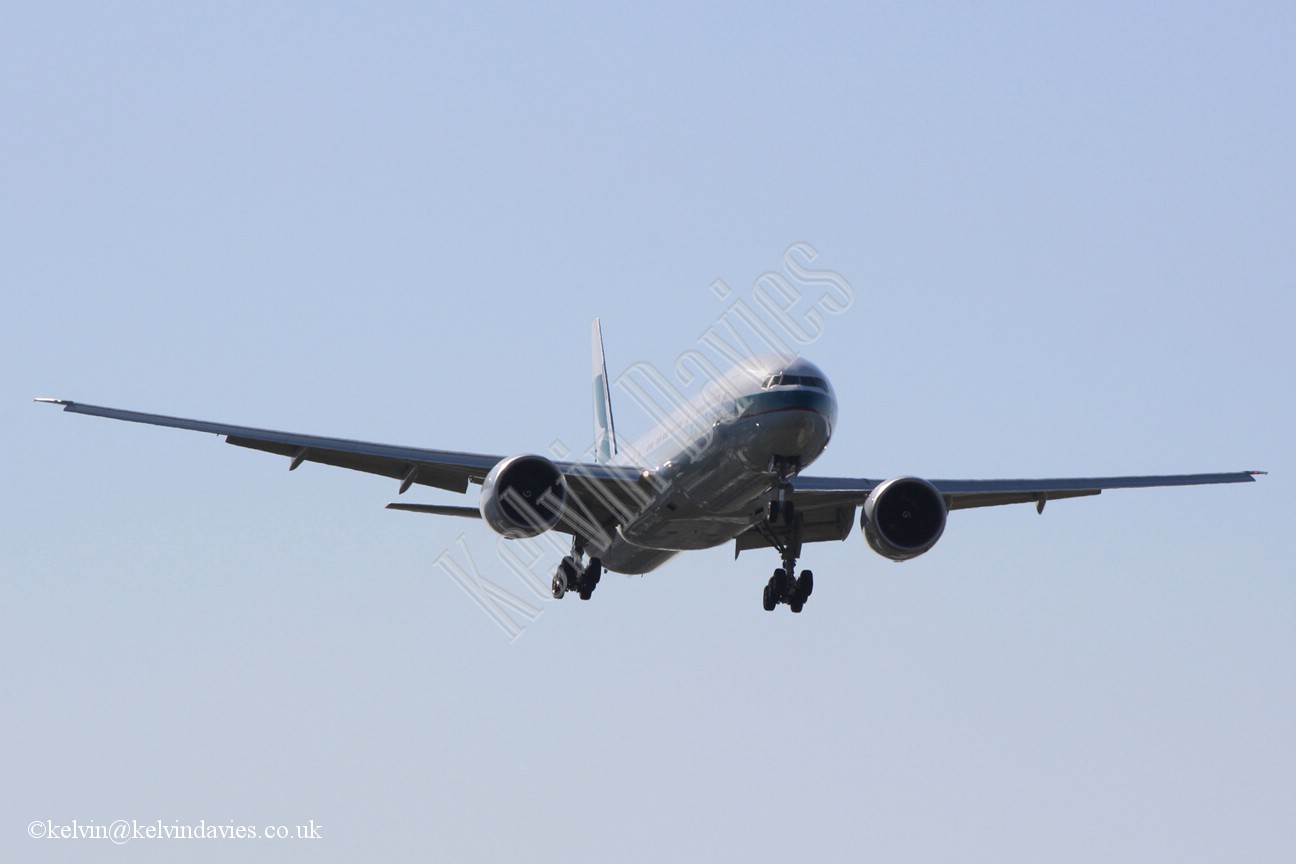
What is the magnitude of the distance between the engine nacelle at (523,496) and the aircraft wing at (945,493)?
5.13 meters

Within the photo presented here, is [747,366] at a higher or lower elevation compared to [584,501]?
higher

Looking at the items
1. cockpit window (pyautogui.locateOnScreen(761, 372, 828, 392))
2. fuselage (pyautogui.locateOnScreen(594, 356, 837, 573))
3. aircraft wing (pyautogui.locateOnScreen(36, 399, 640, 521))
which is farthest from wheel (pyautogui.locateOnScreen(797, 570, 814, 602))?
cockpit window (pyautogui.locateOnScreen(761, 372, 828, 392))

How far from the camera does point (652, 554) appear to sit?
40531 mm

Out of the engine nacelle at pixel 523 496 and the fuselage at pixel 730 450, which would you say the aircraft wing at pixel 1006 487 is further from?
the engine nacelle at pixel 523 496

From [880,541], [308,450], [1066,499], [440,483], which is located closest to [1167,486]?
[1066,499]

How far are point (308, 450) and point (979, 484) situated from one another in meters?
14.3

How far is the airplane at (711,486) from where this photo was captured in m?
34.8

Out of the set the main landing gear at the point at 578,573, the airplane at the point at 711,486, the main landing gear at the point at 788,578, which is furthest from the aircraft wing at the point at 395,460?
the main landing gear at the point at 788,578

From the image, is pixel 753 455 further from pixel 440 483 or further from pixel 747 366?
pixel 440 483

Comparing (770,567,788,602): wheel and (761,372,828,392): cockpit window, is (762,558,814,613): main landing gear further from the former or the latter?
(761,372,828,392): cockpit window

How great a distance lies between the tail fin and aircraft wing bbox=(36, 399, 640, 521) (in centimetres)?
937

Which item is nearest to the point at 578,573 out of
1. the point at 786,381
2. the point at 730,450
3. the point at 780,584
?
the point at 780,584

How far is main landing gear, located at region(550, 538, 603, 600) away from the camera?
4100 centimetres

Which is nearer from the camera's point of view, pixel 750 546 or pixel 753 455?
pixel 753 455
